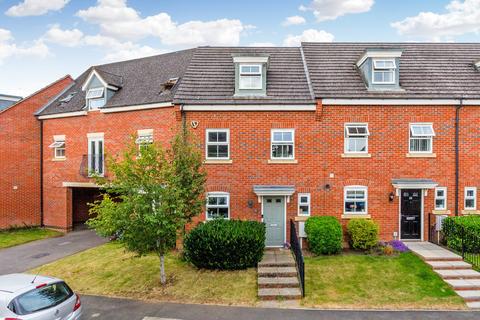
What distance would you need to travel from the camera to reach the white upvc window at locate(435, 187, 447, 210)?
1384cm

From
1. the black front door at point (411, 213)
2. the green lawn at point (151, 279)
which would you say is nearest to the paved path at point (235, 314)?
the green lawn at point (151, 279)

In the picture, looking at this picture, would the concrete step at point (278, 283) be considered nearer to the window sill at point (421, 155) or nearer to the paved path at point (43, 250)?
the window sill at point (421, 155)

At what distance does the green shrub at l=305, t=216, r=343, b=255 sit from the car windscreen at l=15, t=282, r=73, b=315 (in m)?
8.68

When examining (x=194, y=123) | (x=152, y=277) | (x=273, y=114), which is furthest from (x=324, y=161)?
(x=152, y=277)

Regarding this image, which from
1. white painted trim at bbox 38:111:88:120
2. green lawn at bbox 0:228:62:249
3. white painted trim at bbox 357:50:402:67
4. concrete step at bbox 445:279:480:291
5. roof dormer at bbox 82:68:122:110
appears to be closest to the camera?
concrete step at bbox 445:279:480:291

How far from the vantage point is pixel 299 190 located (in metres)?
13.8

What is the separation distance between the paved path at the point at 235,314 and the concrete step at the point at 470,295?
634 mm

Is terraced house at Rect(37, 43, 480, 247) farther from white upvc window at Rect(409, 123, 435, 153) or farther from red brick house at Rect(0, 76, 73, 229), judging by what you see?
red brick house at Rect(0, 76, 73, 229)

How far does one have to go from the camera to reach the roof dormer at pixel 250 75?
14375 mm

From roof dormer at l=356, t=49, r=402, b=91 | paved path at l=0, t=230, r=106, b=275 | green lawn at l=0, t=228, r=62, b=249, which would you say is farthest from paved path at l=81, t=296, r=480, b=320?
green lawn at l=0, t=228, r=62, b=249

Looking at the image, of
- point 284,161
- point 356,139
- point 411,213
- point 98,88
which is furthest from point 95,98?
point 411,213

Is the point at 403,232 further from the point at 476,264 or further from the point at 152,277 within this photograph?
the point at 152,277

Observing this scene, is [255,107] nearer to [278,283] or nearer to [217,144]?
[217,144]

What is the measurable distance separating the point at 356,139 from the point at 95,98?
13948 mm
